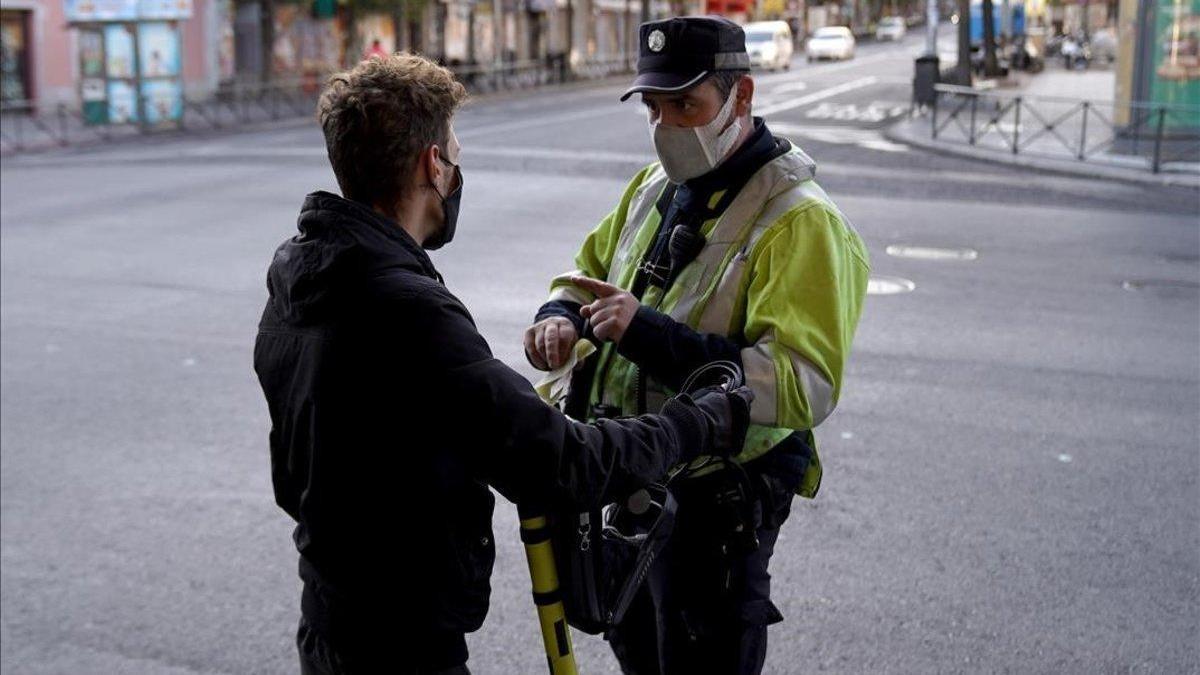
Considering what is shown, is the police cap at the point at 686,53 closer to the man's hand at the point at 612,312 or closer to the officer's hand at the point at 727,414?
the man's hand at the point at 612,312

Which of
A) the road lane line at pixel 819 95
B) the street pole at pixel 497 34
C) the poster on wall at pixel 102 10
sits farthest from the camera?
the street pole at pixel 497 34

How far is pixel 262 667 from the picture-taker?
15.5 ft

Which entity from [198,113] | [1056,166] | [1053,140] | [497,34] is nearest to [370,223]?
[1056,166]

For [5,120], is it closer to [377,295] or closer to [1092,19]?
[377,295]

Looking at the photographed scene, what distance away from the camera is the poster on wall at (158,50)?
31.4 m

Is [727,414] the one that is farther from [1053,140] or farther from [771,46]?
[771,46]

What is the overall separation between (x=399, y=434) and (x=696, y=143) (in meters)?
1.03

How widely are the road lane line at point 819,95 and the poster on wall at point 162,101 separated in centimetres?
1269

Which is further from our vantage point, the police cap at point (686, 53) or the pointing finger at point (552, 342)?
the pointing finger at point (552, 342)

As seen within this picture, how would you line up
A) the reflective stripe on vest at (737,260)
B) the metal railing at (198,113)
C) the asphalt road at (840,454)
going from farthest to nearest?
1. the metal railing at (198,113)
2. the asphalt road at (840,454)
3. the reflective stripe on vest at (737,260)

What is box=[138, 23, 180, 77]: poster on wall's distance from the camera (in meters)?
31.4

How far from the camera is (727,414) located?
107 inches

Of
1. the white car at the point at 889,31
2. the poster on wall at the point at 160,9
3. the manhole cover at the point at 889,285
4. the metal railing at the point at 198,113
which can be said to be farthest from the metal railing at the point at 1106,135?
the white car at the point at 889,31

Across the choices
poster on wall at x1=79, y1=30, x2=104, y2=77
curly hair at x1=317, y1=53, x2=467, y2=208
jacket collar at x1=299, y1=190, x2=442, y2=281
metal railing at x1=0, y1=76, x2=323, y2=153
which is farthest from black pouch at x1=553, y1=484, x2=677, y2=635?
poster on wall at x1=79, y1=30, x2=104, y2=77
